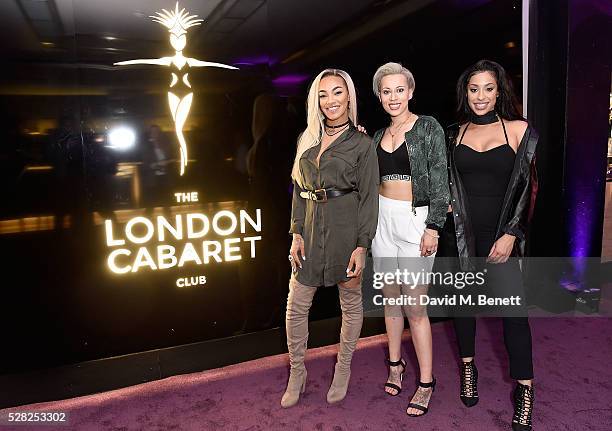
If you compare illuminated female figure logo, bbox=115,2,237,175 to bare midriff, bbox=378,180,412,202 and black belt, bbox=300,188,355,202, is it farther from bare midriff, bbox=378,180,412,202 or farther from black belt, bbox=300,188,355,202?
bare midriff, bbox=378,180,412,202

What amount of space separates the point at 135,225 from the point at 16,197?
625mm

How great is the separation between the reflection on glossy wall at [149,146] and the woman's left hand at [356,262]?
2.75 feet

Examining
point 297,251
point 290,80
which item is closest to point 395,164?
point 297,251

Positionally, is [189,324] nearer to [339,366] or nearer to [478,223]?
[339,366]

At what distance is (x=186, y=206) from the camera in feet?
9.64

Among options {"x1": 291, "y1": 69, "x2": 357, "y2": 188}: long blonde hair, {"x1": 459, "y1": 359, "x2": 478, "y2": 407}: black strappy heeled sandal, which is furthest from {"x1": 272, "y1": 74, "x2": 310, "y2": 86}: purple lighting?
{"x1": 459, "y1": 359, "x2": 478, "y2": 407}: black strappy heeled sandal

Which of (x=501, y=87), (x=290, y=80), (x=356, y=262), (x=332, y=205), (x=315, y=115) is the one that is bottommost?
(x=356, y=262)

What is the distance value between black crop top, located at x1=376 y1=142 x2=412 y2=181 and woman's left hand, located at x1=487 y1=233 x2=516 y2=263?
556 millimetres

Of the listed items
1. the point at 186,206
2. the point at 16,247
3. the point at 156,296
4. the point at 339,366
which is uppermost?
the point at 186,206

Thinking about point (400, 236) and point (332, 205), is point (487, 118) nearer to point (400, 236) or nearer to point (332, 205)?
point (400, 236)

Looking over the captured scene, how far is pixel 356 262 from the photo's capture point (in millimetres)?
2506

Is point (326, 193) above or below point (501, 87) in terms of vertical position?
below

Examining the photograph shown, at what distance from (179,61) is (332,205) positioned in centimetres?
128

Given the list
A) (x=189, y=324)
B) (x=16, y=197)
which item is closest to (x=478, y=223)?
(x=189, y=324)
